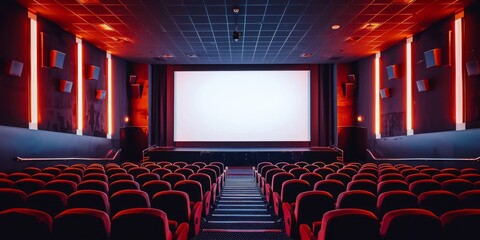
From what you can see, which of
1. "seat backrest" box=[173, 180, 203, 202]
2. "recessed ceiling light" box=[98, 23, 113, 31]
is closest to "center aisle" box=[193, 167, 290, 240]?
"seat backrest" box=[173, 180, 203, 202]

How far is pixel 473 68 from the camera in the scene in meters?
8.60

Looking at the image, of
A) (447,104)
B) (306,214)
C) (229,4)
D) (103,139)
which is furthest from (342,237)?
(103,139)

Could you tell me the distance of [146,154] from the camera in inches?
611

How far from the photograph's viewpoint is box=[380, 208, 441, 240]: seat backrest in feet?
8.43

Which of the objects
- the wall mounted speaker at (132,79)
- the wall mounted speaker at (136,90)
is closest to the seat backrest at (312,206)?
the wall mounted speaker at (136,90)

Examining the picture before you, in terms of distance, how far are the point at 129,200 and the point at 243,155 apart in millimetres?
12223

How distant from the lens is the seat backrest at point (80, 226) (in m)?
2.62

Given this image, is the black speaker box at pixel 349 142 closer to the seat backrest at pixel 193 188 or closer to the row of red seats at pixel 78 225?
the seat backrest at pixel 193 188

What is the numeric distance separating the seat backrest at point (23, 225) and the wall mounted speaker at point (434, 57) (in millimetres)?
10401

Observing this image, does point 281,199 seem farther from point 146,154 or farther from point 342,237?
point 146,154

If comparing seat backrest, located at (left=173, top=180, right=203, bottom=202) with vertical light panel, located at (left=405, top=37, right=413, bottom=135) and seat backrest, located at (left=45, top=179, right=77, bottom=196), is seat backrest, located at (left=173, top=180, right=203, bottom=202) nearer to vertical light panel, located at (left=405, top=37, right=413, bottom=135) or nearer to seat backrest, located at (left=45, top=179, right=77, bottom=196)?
seat backrest, located at (left=45, top=179, right=77, bottom=196)

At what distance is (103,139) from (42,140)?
4.20 meters

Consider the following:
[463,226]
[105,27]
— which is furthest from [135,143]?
[463,226]

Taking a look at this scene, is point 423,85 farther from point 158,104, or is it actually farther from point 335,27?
point 158,104
